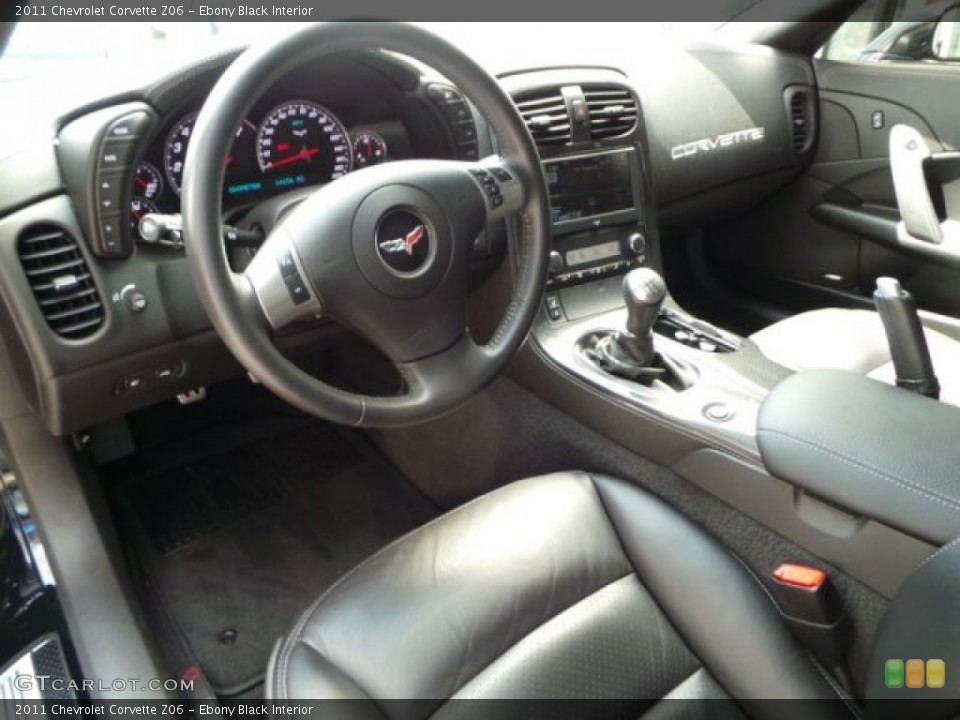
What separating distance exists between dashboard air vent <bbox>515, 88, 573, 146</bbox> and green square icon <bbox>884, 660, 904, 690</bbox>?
3.34 ft

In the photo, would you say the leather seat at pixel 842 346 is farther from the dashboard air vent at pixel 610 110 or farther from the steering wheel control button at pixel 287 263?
the steering wheel control button at pixel 287 263

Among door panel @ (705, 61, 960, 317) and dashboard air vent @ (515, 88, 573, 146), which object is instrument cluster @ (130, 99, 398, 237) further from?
door panel @ (705, 61, 960, 317)

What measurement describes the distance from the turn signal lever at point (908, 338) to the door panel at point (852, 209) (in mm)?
937

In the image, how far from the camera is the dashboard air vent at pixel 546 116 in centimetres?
142

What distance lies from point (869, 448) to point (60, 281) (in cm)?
101

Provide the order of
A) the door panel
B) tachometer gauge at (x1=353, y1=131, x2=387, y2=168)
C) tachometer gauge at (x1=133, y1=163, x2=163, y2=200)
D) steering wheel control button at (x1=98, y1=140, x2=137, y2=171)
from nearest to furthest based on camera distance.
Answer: steering wheel control button at (x1=98, y1=140, x2=137, y2=171)
tachometer gauge at (x1=133, y1=163, x2=163, y2=200)
tachometer gauge at (x1=353, y1=131, x2=387, y2=168)
the door panel

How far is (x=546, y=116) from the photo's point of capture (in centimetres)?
143

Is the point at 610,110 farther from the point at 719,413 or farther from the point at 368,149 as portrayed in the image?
the point at 719,413

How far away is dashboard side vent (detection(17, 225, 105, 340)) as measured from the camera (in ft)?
3.28

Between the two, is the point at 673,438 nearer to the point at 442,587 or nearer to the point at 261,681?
the point at 442,587

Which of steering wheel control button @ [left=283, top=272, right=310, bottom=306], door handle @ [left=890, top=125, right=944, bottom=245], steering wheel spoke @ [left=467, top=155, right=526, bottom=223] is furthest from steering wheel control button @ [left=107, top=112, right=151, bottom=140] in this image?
door handle @ [left=890, top=125, right=944, bottom=245]

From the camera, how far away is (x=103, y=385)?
3.70ft

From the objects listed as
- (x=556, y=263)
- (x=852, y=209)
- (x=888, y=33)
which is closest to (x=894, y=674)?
(x=556, y=263)

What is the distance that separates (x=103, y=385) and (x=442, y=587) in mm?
579
